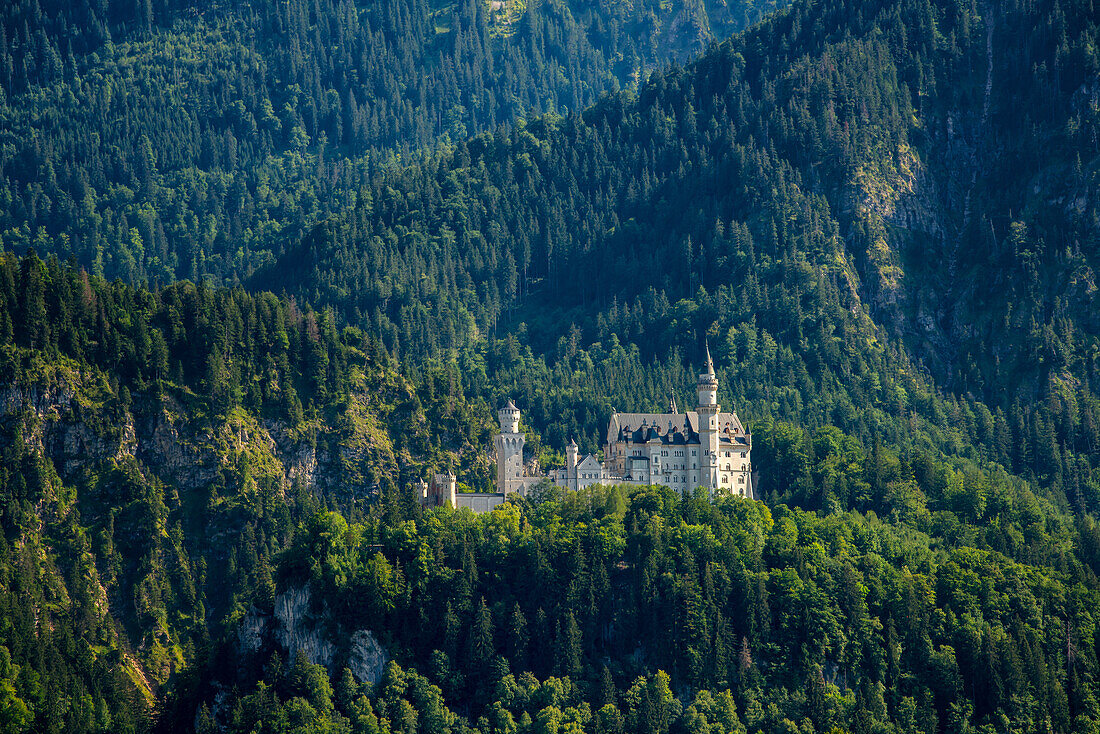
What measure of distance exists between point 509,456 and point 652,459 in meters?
14.0

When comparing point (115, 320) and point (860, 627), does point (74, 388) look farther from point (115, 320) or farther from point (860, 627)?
point (860, 627)

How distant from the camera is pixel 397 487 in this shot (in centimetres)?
18350

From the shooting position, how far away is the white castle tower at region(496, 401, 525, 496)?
16488 cm

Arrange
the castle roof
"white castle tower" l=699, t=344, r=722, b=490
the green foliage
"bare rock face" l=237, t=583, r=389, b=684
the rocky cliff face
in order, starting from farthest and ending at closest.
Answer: the rocky cliff face, the castle roof, "white castle tower" l=699, t=344, r=722, b=490, "bare rock face" l=237, t=583, r=389, b=684, the green foliage

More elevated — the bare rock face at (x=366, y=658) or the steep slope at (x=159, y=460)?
the steep slope at (x=159, y=460)

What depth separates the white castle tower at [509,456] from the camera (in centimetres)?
16488

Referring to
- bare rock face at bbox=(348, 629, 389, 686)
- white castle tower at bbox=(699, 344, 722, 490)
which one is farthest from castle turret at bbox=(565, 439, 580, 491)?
bare rock face at bbox=(348, 629, 389, 686)

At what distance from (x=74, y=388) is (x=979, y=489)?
94199mm

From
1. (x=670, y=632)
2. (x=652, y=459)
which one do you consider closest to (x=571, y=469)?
(x=652, y=459)

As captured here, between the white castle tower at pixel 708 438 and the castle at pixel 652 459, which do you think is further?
the white castle tower at pixel 708 438

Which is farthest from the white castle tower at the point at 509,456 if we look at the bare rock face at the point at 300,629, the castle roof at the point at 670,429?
the bare rock face at the point at 300,629

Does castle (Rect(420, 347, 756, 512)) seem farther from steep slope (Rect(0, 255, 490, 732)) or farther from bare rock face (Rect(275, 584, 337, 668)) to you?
bare rock face (Rect(275, 584, 337, 668))

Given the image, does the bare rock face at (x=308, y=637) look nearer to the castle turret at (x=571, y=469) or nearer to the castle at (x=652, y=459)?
the castle at (x=652, y=459)

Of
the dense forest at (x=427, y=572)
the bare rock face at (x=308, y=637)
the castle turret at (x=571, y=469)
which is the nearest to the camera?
the dense forest at (x=427, y=572)
